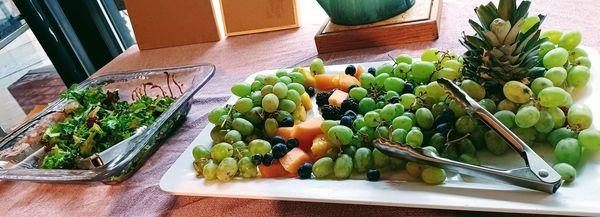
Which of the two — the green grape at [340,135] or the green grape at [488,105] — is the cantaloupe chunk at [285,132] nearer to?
the green grape at [340,135]

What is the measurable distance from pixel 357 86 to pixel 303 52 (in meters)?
0.36

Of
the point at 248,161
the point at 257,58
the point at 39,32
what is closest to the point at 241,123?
the point at 248,161

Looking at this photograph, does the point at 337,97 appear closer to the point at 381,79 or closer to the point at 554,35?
the point at 381,79

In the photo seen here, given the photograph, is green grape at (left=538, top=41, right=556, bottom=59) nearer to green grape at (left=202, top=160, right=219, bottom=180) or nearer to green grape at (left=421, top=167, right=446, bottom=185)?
green grape at (left=421, top=167, right=446, bottom=185)

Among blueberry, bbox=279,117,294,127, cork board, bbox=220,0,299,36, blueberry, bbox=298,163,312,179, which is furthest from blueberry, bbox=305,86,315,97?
cork board, bbox=220,0,299,36

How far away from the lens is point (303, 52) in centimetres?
101

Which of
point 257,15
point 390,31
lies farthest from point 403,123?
point 257,15

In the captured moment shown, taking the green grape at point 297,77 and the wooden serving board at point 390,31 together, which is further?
the wooden serving board at point 390,31

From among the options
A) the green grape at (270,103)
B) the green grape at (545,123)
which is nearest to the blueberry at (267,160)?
the green grape at (270,103)

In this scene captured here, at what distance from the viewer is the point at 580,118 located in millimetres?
459

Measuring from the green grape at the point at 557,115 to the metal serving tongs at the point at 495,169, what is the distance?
0.07 m

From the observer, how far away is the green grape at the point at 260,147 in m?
0.56

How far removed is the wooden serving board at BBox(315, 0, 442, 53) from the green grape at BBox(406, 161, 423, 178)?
48cm

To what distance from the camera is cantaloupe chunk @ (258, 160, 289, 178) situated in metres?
0.54
